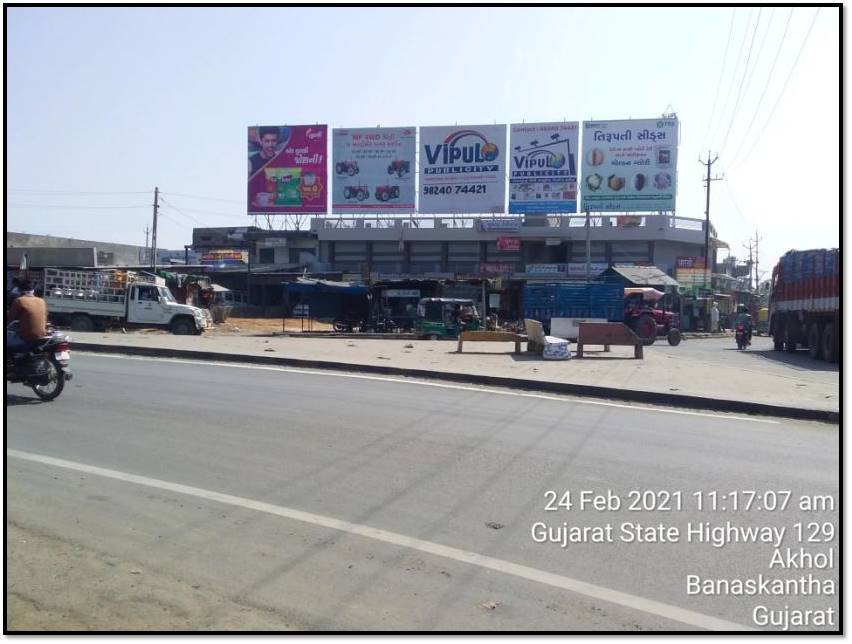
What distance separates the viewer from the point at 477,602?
470 centimetres

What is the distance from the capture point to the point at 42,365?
1127 cm

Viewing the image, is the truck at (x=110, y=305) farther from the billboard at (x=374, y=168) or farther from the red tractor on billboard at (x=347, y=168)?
the red tractor on billboard at (x=347, y=168)

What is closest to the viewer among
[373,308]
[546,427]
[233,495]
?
[233,495]

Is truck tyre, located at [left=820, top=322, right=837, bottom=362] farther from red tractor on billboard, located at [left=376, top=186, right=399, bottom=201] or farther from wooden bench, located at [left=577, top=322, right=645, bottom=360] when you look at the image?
red tractor on billboard, located at [left=376, top=186, right=399, bottom=201]

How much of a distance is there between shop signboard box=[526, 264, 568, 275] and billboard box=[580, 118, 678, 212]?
481 cm

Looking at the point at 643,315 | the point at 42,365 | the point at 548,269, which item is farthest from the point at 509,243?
the point at 42,365

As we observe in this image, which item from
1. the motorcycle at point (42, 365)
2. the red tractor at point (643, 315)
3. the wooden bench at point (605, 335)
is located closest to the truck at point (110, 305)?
the wooden bench at point (605, 335)

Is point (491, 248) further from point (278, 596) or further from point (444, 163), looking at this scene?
point (278, 596)

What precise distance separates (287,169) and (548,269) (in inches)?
768

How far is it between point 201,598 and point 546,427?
5898 millimetres

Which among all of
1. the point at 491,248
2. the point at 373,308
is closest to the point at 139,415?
the point at 373,308

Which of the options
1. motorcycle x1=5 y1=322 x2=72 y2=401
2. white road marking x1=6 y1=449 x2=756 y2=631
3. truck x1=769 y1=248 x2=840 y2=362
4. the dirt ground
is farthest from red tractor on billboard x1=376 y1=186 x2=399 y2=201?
the dirt ground

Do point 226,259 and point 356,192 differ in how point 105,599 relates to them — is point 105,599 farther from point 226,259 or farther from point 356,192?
point 226,259

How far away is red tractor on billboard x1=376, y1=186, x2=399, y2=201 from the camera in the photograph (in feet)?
177
